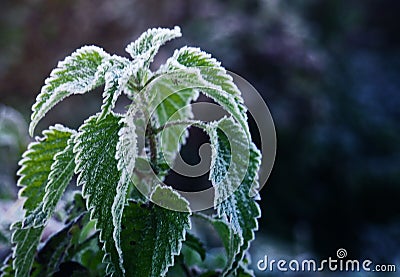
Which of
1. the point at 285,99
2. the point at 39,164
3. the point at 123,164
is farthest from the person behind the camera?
the point at 285,99

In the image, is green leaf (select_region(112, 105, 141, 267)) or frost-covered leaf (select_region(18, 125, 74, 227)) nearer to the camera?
green leaf (select_region(112, 105, 141, 267))

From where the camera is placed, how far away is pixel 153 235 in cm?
57

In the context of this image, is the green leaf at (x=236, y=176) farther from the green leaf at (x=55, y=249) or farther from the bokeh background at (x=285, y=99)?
the bokeh background at (x=285, y=99)

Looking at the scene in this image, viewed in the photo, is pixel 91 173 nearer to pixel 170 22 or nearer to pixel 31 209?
pixel 31 209

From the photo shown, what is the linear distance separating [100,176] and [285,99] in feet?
7.40

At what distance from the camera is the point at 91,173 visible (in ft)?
1.75

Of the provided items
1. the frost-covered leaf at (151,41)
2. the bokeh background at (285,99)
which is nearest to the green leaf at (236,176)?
the frost-covered leaf at (151,41)

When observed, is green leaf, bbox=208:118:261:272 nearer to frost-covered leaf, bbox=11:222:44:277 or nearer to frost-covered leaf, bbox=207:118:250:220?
frost-covered leaf, bbox=207:118:250:220

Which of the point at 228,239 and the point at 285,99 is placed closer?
the point at 228,239

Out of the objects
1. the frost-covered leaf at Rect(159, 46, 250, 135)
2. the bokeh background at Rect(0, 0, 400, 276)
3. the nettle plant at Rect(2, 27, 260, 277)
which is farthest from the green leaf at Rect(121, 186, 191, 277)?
the bokeh background at Rect(0, 0, 400, 276)

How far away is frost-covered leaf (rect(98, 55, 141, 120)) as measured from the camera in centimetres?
50

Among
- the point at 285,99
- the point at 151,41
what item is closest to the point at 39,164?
the point at 151,41

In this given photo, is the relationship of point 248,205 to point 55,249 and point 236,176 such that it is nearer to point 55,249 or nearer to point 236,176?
point 236,176

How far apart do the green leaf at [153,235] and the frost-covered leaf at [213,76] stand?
0.11 m
